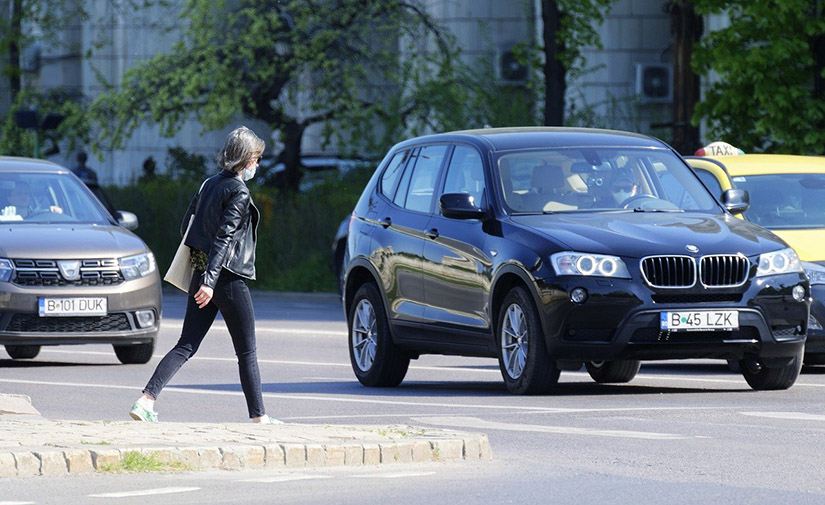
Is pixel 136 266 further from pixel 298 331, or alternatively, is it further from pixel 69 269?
pixel 298 331

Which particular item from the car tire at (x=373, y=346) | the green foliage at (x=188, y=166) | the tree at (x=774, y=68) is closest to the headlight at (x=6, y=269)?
the car tire at (x=373, y=346)

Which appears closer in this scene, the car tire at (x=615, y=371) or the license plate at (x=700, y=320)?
the license plate at (x=700, y=320)

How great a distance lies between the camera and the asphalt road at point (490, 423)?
808 centimetres

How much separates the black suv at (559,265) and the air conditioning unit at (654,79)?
82.6 ft

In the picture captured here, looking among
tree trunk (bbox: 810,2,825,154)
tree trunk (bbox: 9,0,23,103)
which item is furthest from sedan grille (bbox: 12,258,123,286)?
tree trunk (bbox: 9,0,23,103)

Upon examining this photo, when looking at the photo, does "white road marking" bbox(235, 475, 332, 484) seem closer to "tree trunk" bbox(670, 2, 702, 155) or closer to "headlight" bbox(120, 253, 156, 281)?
"headlight" bbox(120, 253, 156, 281)

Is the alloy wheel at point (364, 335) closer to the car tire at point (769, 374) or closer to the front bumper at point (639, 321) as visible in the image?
the front bumper at point (639, 321)

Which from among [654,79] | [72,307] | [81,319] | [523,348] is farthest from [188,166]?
[523,348]

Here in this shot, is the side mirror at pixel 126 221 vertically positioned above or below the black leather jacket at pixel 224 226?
below

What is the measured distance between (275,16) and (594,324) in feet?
79.1

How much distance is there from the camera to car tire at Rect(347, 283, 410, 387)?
558 inches

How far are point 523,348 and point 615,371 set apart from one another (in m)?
1.63

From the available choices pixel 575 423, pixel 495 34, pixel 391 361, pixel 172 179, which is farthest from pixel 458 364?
pixel 495 34

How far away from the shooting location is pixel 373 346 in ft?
47.1
